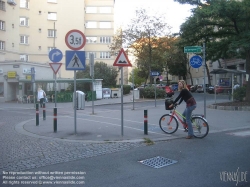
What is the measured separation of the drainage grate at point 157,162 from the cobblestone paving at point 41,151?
131 centimetres

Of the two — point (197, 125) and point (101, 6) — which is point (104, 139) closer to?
point (197, 125)

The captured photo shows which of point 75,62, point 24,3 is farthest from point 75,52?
point 24,3

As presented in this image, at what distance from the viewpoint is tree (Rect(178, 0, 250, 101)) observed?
1742 cm

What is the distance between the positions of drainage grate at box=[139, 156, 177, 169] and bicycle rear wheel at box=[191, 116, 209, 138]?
284cm

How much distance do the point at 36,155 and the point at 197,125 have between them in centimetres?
498

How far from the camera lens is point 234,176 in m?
5.46

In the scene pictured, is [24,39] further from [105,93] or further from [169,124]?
[169,124]

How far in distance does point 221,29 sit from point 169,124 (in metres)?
12.8

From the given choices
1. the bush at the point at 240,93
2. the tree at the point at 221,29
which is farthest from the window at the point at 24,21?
the bush at the point at 240,93

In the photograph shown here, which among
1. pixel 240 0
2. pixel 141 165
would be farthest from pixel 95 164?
pixel 240 0

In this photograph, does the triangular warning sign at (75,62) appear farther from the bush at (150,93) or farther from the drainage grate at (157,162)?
the bush at (150,93)

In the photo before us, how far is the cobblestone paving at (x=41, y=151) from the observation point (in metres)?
6.60

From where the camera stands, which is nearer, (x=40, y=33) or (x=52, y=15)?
(x=40, y=33)

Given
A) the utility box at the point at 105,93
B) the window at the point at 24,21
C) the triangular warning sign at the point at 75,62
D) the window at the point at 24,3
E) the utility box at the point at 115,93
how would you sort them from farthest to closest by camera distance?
the window at the point at 24,21, the window at the point at 24,3, the utility box at the point at 115,93, the utility box at the point at 105,93, the triangular warning sign at the point at 75,62
